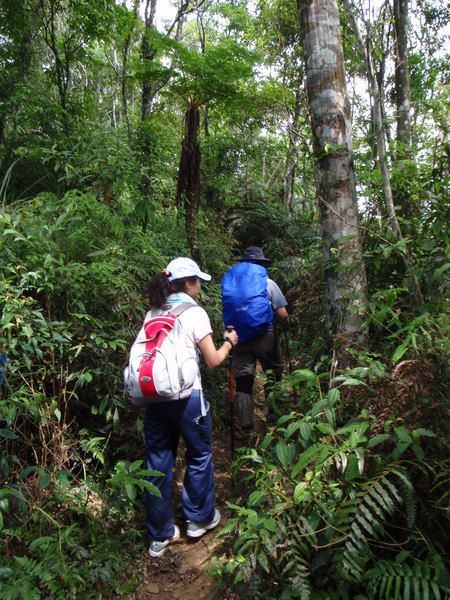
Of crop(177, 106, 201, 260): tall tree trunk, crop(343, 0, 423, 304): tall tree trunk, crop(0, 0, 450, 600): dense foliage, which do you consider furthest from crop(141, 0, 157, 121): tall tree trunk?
crop(343, 0, 423, 304): tall tree trunk

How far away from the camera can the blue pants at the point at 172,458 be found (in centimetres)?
318

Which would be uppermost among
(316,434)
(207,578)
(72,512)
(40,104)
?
(40,104)

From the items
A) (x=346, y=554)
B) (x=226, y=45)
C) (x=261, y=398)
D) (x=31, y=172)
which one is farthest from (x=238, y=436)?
(x=226, y=45)

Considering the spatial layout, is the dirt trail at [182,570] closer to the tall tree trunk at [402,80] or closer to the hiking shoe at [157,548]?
the hiking shoe at [157,548]

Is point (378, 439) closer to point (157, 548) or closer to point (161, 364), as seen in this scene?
point (161, 364)

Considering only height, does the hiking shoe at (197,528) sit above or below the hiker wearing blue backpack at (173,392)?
below

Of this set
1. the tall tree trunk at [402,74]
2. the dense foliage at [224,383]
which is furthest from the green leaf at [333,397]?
the tall tree trunk at [402,74]

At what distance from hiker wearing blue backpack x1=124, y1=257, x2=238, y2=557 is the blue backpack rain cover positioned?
103cm

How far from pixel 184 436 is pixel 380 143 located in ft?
9.07

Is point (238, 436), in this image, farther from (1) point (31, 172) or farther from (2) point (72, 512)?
(1) point (31, 172)

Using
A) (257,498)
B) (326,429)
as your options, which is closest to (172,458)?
(257,498)

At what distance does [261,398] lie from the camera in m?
6.07

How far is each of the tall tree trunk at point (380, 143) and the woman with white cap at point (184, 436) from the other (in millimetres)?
1605

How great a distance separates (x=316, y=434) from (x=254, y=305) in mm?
1899
